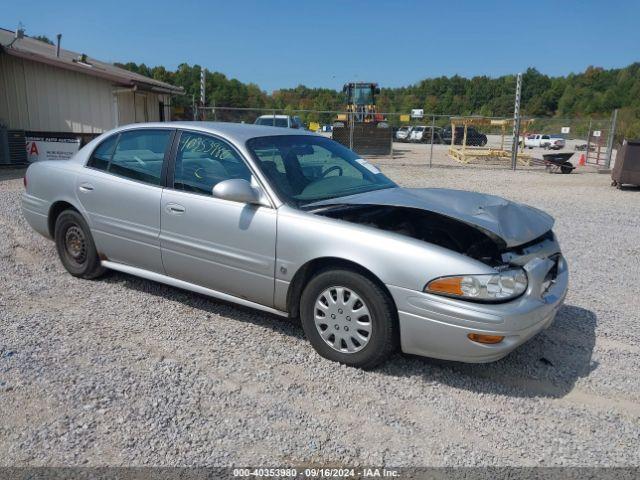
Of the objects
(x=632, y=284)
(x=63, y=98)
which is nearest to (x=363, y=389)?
(x=632, y=284)

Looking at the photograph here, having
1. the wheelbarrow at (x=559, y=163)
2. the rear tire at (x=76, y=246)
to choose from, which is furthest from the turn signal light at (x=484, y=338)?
the wheelbarrow at (x=559, y=163)

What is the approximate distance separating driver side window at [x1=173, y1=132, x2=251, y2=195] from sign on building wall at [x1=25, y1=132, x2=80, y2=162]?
10.6 meters

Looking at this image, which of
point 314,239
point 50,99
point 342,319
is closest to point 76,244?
point 314,239

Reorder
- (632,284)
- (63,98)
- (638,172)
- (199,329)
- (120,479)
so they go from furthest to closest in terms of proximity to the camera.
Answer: (63,98)
(638,172)
(632,284)
(199,329)
(120,479)

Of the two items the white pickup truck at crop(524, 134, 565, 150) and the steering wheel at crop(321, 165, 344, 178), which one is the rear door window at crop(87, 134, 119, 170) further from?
the white pickup truck at crop(524, 134, 565, 150)

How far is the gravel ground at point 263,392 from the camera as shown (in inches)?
104

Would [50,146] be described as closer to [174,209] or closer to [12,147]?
[12,147]

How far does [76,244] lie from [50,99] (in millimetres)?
13088

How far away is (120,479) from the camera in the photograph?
2398 mm

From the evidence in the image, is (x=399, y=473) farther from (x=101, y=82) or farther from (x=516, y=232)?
(x=101, y=82)

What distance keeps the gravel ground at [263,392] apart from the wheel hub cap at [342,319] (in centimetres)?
18

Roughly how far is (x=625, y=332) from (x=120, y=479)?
12.5 feet

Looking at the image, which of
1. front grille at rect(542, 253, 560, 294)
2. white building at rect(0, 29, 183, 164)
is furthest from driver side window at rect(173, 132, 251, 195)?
white building at rect(0, 29, 183, 164)

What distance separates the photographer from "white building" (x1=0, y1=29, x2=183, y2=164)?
47.7ft
